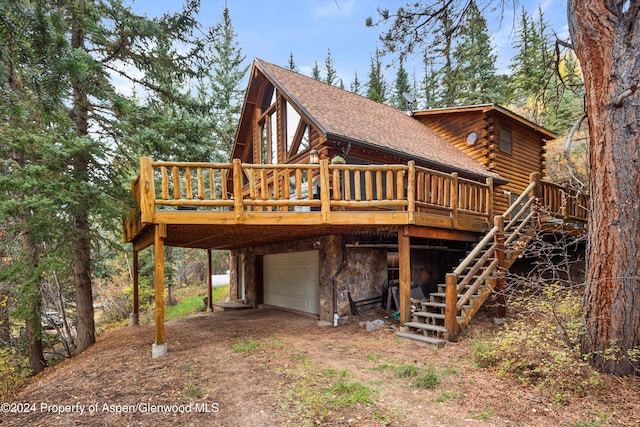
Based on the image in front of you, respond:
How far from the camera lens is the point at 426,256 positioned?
1023cm

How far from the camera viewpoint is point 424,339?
5.97 m

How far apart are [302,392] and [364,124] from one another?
771 cm

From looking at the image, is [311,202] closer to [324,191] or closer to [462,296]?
[324,191]

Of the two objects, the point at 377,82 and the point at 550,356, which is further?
the point at 377,82

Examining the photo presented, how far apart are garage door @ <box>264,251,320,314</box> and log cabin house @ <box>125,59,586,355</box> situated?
0.06 m

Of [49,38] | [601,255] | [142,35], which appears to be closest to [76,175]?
[142,35]

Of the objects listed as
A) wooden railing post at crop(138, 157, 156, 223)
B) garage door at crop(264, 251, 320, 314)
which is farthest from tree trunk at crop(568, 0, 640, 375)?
wooden railing post at crop(138, 157, 156, 223)

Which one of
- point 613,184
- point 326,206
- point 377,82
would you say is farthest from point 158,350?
point 377,82

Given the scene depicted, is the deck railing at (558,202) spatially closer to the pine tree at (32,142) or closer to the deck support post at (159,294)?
the deck support post at (159,294)

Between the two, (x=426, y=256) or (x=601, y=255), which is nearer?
(x=601, y=255)

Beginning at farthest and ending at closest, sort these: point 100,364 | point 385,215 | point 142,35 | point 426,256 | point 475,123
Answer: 1. point 475,123
2. point 426,256
3. point 142,35
4. point 385,215
5. point 100,364

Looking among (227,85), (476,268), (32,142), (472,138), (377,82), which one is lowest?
(476,268)

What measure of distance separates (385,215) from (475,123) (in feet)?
26.4

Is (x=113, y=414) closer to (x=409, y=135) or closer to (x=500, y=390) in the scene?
(x=500, y=390)
